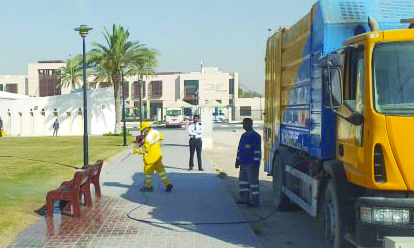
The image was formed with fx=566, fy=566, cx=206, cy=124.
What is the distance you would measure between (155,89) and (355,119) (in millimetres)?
113878

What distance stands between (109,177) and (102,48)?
2568cm

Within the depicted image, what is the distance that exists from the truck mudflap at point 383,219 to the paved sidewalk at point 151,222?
2307 mm

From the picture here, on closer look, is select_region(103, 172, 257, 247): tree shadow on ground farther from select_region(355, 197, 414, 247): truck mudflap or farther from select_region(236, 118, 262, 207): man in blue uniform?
select_region(355, 197, 414, 247): truck mudflap

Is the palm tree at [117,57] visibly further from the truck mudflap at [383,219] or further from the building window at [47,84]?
the building window at [47,84]

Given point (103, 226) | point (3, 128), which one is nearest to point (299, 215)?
point (103, 226)

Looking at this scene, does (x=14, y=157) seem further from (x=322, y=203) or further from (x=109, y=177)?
(x=322, y=203)

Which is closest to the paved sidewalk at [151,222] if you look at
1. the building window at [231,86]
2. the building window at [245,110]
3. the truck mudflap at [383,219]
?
the truck mudflap at [383,219]

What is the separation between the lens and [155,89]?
389 feet

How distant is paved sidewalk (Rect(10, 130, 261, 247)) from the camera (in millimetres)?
7711

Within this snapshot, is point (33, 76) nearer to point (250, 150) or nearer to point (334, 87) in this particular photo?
point (250, 150)

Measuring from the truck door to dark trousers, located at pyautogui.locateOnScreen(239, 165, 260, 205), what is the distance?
4437mm

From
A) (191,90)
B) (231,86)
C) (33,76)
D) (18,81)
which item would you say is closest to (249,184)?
(191,90)

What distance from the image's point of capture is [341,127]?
6.52 metres

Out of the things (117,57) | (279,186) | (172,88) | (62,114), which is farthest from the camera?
(172,88)
